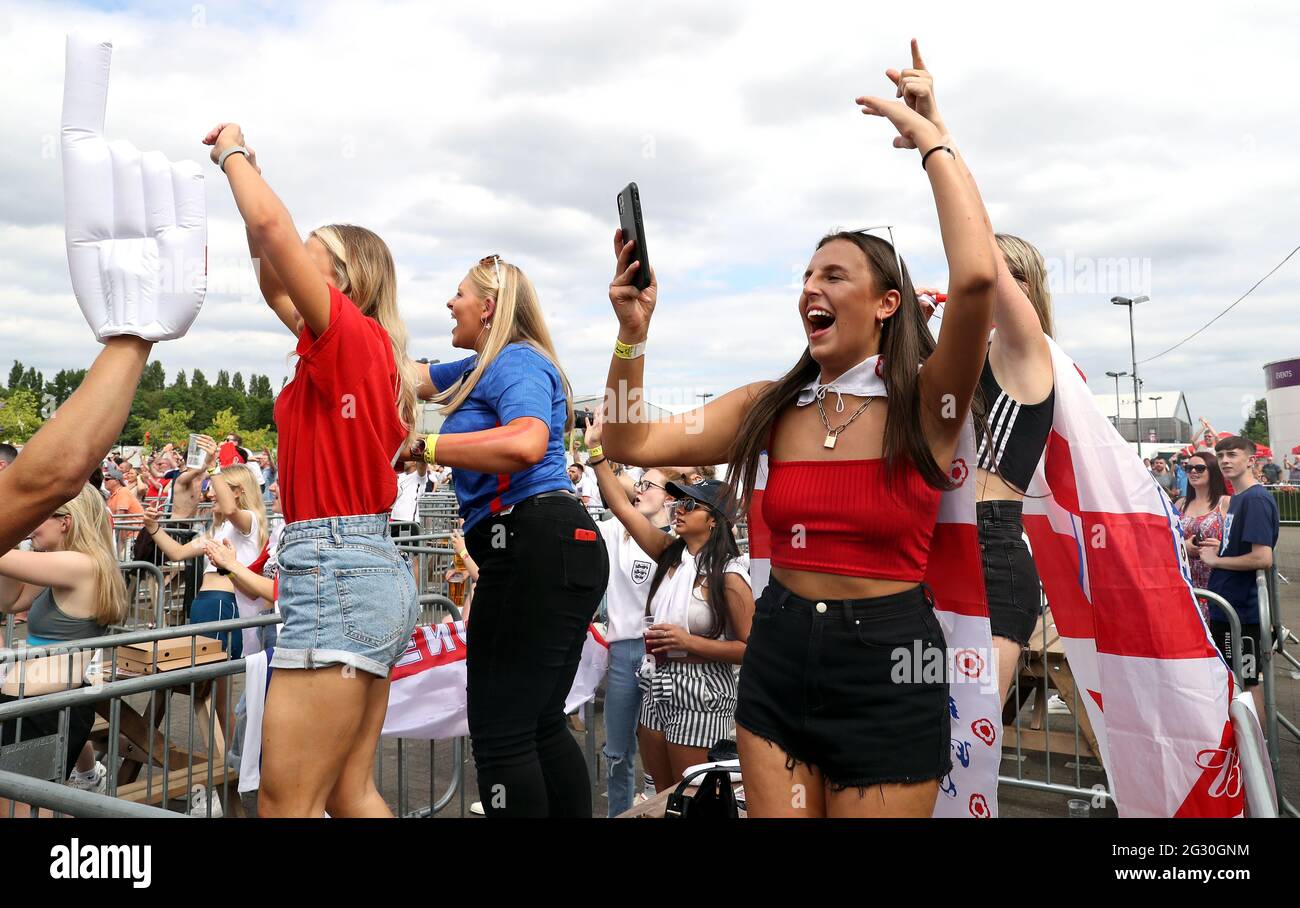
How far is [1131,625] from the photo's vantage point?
2418 millimetres

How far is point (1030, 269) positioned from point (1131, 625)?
1.44 m

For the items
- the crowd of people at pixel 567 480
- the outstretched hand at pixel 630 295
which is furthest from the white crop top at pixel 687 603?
the outstretched hand at pixel 630 295

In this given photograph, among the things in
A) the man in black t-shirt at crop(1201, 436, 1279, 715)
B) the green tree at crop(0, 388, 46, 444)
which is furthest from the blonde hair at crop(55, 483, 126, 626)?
the green tree at crop(0, 388, 46, 444)

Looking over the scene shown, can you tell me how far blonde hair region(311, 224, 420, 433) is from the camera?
2758 millimetres

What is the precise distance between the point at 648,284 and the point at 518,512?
1.01 metres

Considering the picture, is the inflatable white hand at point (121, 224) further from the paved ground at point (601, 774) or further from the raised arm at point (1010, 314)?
the paved ground at point (601, 774)

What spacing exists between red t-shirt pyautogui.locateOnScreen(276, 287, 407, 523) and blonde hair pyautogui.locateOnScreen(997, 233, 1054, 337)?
224 centimetres

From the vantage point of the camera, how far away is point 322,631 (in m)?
2.37

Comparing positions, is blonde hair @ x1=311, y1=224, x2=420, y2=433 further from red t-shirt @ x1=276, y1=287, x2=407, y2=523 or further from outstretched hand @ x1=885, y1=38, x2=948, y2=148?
outstretched hand @ x1=885, y1=38, x2=948, y2=148

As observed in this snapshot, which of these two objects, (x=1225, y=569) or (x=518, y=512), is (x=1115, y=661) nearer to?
(x=518, y=512)

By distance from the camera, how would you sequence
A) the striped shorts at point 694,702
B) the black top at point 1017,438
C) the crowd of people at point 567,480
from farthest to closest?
1. the striped shorts at point 694,702
2. the black top at point 1017,438
3. the crowd of people at point 567,480

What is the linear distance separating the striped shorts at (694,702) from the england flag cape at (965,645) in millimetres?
1844

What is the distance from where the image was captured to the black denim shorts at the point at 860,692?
2.01 metres

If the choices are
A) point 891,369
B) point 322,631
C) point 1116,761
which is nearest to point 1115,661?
point 1116,761
